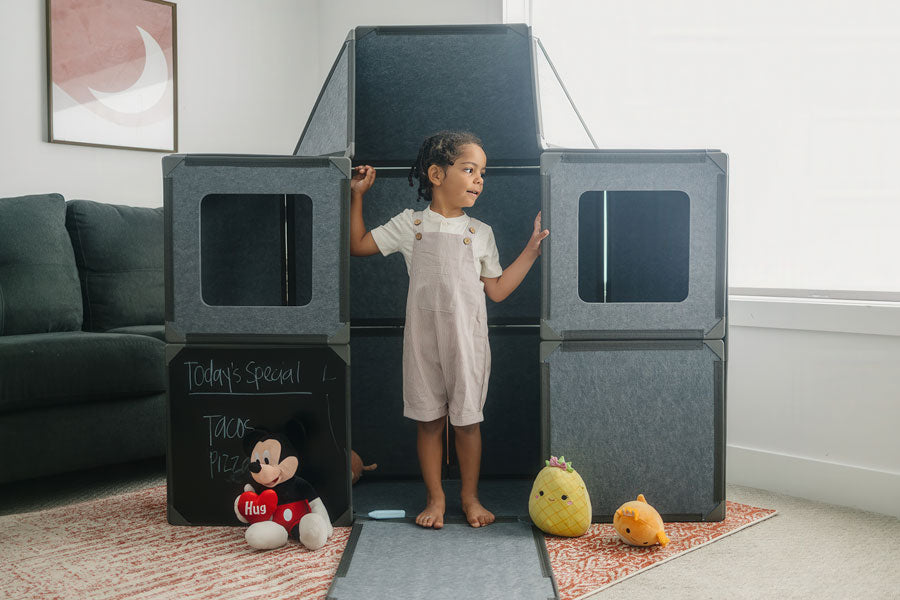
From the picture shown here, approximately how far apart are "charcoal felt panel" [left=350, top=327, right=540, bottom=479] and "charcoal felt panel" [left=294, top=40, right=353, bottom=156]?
0.53 m

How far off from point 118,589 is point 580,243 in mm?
1314

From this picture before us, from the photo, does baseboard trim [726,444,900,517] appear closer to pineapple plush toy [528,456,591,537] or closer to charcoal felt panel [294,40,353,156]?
pineapple plush toy [528,456,591,537]

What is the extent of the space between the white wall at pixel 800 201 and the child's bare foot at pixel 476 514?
2.76ft

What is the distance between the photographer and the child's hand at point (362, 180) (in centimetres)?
183

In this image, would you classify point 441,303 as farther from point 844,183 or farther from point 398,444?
point 844,183

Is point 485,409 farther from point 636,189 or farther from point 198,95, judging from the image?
point 198,95

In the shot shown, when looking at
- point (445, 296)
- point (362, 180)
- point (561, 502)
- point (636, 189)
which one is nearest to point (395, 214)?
point (362, 180)

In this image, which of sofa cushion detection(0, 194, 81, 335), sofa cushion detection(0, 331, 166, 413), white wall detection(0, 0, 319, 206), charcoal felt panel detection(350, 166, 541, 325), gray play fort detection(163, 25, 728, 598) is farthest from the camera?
white wall detection(0, 0, 319, 206)

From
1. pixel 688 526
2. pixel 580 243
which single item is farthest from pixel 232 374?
pixel 688 526

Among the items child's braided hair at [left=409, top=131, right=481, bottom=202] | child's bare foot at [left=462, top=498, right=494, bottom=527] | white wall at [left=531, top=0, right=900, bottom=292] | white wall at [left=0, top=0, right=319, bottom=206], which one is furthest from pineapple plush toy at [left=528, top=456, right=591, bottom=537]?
white wall at [left=0, top=0, right=319, bottom=206]

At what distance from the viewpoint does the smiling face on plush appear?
5.42 ft

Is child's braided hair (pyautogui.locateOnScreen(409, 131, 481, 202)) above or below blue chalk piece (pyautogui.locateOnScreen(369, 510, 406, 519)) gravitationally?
above

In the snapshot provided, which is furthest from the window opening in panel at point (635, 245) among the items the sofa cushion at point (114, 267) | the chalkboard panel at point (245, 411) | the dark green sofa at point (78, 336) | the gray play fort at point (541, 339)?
the sofa cushion at point (114, 267)

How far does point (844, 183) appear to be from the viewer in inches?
81.7
